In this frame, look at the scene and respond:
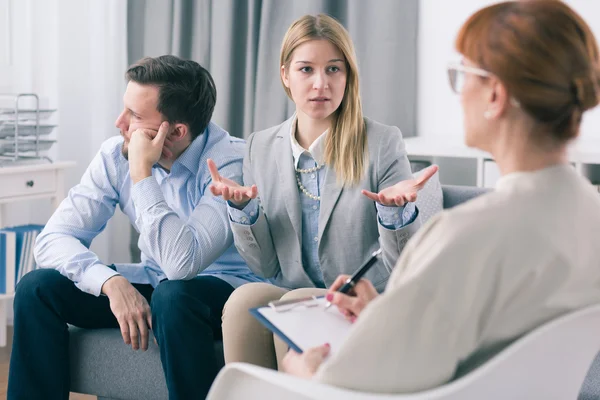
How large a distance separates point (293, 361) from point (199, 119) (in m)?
1.05

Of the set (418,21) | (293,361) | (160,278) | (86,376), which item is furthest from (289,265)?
(418,21)

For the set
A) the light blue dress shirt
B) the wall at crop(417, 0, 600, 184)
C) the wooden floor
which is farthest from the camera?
the wall at crop(417, 0, 600, 184)

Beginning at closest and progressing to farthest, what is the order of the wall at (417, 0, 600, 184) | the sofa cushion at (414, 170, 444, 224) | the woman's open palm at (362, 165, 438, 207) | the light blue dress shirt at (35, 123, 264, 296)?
the woman's open palm at (362, 165, 438, 207), the light blue dress shirt at (35, 123, 264, 296), the sofa cushion at (414, 170, 444, 224), the wall at (417, 0, 600, 184)

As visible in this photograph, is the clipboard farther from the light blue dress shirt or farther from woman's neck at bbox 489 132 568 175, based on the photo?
the light blue dress shirt

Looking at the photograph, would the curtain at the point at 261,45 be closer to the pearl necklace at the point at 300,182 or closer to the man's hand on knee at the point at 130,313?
the pearl necklace at the point at 300,182

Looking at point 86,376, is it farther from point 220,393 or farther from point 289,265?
point 220,393

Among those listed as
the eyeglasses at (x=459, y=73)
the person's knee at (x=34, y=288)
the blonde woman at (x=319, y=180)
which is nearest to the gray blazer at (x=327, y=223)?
the blonde woman at (x=319, y=180)

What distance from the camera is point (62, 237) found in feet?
6.93

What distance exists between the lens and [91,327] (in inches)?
80.3

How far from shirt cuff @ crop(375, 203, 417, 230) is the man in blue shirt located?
0.39 metres

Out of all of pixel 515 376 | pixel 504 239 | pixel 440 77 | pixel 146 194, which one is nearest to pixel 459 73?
pixel 504 239

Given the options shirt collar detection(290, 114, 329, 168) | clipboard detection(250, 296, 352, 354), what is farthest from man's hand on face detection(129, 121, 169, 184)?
clipboard detection(250, 296, 352, 354)

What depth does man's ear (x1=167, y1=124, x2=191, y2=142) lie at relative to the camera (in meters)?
2.12

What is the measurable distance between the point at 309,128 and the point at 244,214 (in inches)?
10.7
